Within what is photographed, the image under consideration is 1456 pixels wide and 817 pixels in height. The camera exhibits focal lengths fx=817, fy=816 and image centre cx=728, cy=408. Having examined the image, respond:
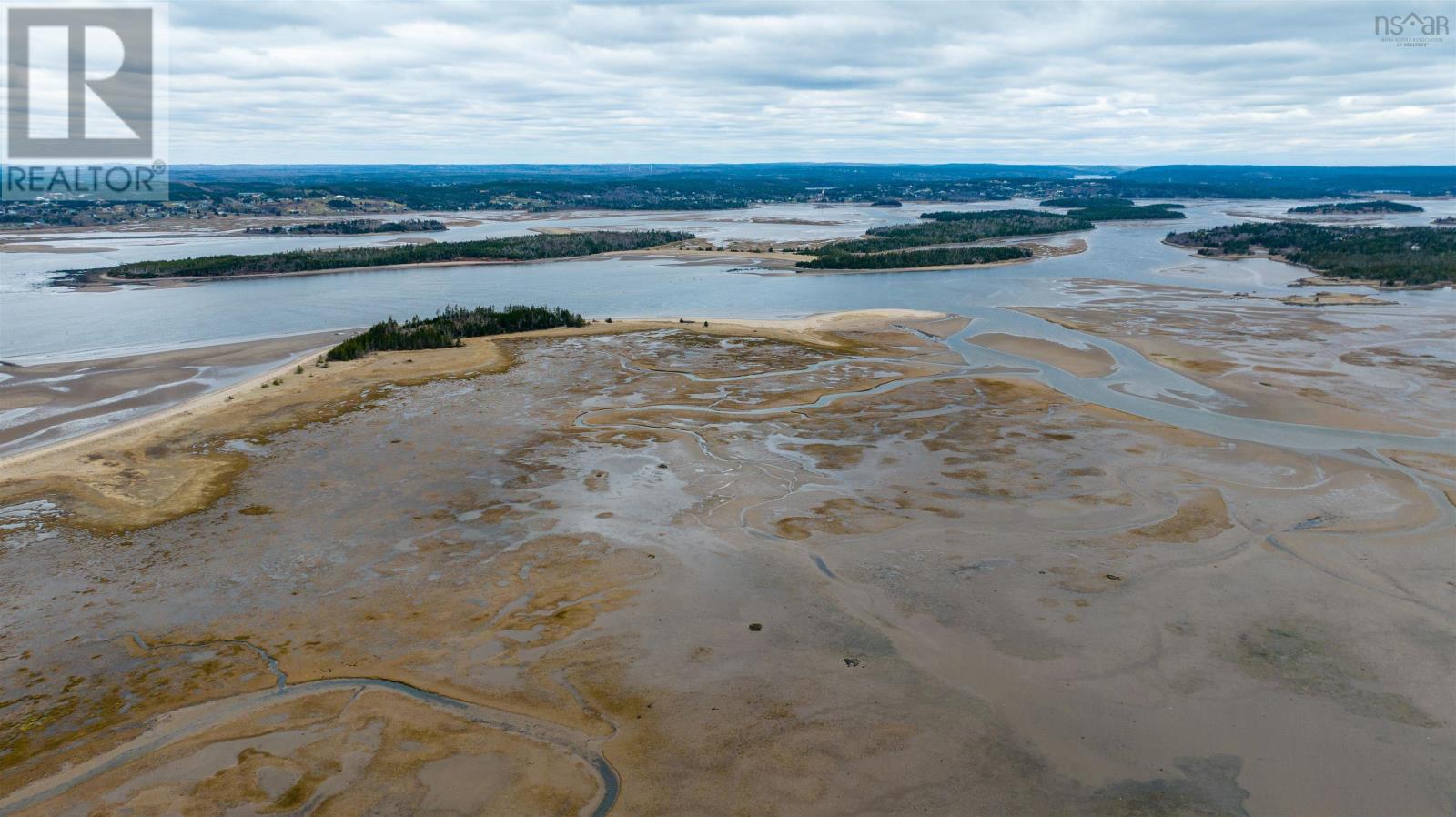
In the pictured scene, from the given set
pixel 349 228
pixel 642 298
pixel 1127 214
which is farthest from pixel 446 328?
pixel 1127 214

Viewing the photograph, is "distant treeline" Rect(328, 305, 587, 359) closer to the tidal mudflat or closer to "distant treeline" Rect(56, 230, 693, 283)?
the tidal mudflat

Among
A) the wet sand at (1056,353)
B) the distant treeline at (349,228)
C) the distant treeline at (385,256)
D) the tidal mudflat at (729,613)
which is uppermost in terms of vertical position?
the distant treeline at (349,228)

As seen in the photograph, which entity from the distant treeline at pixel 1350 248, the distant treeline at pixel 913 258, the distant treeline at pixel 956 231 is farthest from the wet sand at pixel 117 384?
the distant treeline at pixel 1350 248

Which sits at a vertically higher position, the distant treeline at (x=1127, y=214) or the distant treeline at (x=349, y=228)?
the distant treeline at (x=1127, y=214)

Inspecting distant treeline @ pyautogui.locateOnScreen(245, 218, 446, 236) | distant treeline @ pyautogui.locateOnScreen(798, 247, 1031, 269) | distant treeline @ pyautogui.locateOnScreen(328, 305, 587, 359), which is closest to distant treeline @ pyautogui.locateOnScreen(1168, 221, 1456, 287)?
distant treeline @ pyautogui.locateOnScreen(798, 247, 1031, 269)

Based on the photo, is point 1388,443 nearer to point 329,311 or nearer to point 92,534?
point 92,534

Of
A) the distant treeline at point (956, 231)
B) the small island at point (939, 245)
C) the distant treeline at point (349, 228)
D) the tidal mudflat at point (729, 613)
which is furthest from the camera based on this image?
the distant treeline at point (349, 228)

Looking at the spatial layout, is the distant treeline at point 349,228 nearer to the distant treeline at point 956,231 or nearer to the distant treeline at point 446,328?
the distant treeline at point 956,231

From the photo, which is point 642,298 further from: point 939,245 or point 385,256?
point 939,245
